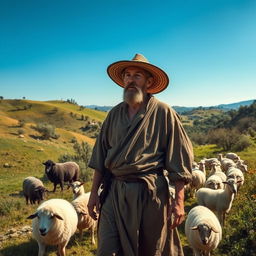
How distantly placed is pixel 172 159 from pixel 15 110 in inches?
3664

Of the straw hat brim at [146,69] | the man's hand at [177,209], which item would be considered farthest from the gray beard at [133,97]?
the man's hand at [177,209]

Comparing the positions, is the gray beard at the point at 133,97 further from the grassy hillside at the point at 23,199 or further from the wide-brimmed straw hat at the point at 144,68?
the grassy hillside at the point at 23,199

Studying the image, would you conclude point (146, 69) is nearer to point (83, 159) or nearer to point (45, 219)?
point (45, 219)

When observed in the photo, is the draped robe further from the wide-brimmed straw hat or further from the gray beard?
the wide-brimmed straw hat

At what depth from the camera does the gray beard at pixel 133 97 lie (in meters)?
3.32

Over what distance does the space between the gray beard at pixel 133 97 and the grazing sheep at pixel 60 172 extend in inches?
533

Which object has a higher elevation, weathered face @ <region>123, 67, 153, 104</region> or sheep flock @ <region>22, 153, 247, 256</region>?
weathered face @ <region>123, 67, 153, 104</region>

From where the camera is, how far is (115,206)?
319 centimetres

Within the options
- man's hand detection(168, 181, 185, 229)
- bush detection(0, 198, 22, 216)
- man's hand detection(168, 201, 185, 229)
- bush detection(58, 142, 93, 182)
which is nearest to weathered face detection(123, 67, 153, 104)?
man's hand detection(168, 181, 185, 229)

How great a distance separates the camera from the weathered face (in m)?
3.33

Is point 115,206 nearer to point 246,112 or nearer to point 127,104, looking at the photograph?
point 127,104

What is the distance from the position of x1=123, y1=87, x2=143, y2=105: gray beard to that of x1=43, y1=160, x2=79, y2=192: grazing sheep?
13.5 m

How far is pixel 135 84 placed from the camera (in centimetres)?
343

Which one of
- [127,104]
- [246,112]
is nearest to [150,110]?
[127,104]
